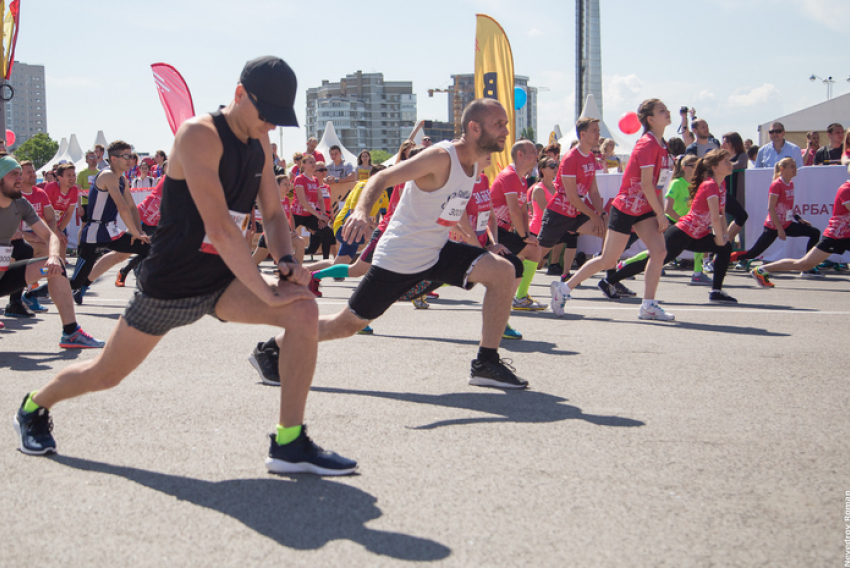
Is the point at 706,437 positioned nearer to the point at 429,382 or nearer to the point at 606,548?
the point at 606,548

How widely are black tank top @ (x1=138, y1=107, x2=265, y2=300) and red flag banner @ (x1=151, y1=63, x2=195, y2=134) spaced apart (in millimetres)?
16568

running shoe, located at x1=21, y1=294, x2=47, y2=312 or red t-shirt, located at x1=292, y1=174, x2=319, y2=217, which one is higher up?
red t-shirt, located at x1=292, y1=174, x2=319, y2=217

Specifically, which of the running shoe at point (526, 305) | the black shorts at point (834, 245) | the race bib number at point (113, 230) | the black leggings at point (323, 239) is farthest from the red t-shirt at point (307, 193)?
the black shorts at point (834, 245)

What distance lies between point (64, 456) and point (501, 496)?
6.50 ft

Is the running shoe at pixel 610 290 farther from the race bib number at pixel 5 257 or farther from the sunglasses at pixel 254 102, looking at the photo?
the sunglasses at pixel 254 102

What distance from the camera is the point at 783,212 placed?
11.5 meters

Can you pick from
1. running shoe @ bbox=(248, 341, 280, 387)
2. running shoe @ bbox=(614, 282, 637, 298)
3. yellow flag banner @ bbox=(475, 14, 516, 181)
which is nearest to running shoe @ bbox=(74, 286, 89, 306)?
running shoe @ bbox=(248, 341, 280, 387)

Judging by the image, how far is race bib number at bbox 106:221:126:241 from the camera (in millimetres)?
8680

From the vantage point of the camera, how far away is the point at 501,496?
2838 mm

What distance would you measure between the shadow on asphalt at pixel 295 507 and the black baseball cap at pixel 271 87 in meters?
1.43

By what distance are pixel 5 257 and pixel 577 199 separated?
610cm

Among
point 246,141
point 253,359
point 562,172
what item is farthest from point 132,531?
point 562,172

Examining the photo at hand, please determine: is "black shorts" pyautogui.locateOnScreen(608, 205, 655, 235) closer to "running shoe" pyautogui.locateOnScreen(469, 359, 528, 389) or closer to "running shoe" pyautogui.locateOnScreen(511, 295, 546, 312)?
"running shoe" pyautogui.locateOnScreen(511, 295, 546, 312)

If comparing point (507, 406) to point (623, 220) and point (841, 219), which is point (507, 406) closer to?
point (623, 220)
